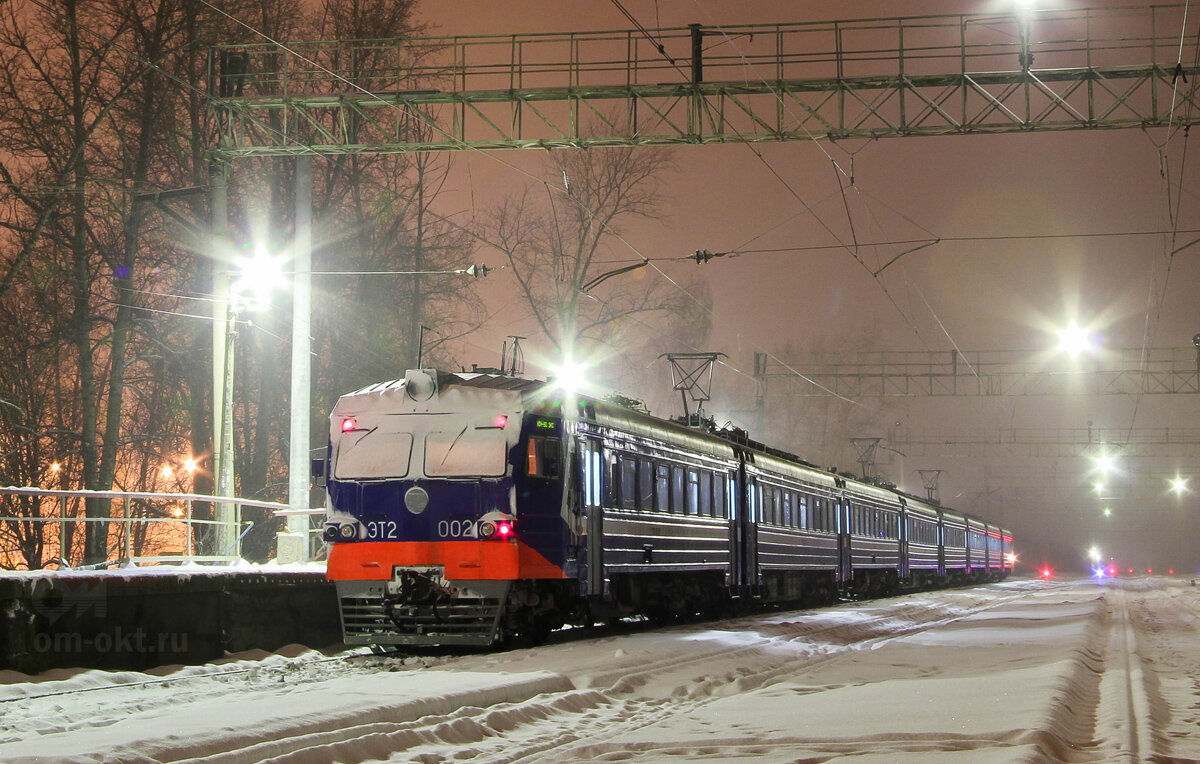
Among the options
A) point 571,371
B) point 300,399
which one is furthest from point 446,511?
point 571,371

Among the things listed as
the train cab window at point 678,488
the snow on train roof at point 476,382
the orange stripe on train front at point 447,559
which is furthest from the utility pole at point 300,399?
the train cab window at point 678,488

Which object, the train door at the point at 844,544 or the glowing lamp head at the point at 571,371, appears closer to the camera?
the train door at the point at 844,544

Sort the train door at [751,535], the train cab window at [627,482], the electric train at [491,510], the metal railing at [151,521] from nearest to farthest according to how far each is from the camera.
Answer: the metal railing at [151,521], the electric train at [491,510], the train cab window at [627,482], the train door at [751,535]

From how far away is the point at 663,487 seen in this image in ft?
61.2

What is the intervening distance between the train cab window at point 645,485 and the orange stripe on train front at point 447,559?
305 centimetres

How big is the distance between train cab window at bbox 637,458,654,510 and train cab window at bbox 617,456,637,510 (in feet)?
0.51

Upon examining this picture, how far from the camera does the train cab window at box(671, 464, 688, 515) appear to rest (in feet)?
62.5

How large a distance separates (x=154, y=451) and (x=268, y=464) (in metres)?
3.00

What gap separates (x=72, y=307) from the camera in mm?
30094

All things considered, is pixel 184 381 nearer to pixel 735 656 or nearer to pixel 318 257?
pixel 318 257

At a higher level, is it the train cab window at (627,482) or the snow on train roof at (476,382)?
the snow on train roof at (476,382)

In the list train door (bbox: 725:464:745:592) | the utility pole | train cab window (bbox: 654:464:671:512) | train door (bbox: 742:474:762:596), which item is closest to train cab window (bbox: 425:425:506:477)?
train cab window (bbox: 654:464:671:512)

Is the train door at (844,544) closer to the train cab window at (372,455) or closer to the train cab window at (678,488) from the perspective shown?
the train cab window at (678,488)

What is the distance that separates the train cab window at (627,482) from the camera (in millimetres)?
17047
